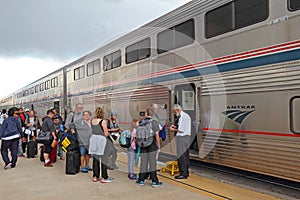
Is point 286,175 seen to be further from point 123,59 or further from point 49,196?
point 123,59

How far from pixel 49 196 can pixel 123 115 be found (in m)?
5.12

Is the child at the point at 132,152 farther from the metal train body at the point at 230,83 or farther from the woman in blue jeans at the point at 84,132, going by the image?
the metal train body at the point at 230,83

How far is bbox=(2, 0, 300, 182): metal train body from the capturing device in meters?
5.01

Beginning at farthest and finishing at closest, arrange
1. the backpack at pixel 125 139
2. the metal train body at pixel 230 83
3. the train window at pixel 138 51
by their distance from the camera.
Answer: the train window at pixel 138 51
the backpack at pixel 125 139
the metal train body at pixel 230 83

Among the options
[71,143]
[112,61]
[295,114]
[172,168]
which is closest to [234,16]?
[295,114]

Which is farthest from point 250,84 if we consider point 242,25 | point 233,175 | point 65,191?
point 65,191

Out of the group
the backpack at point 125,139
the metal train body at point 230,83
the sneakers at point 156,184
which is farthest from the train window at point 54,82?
the sneakers at point 156,184

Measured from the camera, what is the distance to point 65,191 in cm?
557

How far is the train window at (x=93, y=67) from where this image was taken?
1206cm

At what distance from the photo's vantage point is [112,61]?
10812 millimetres

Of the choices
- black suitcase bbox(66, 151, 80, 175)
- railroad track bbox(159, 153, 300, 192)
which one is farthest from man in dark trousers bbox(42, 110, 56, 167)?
railroad track bbox(159, 153, 300, 192)

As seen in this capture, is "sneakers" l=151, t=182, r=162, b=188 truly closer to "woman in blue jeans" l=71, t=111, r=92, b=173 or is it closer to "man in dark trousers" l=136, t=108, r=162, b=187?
"man in dark trousers" l=136, t=108, r=162, b=187

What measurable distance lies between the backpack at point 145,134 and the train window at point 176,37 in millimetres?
2372

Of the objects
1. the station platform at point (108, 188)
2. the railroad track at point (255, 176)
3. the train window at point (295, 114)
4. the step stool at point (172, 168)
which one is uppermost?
the train window at point (295, 114)
